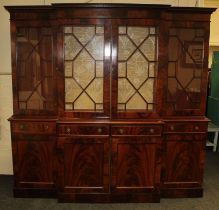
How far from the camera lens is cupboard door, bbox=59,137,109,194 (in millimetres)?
2656

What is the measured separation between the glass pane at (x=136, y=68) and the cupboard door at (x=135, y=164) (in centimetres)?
35

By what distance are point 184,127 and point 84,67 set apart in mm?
1233

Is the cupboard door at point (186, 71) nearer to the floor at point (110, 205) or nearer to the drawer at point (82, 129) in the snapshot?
the drawer at point (82, 129)

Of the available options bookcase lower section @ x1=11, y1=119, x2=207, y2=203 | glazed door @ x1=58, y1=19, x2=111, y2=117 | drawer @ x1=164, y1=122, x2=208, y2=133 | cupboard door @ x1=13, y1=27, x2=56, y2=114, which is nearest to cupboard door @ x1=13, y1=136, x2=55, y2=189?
bookcase lower section @ x1=11, y1=119, x2=207, y2=203

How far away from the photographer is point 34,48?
268 centimetres

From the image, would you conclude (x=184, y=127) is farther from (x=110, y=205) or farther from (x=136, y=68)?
(x=110, y=205)

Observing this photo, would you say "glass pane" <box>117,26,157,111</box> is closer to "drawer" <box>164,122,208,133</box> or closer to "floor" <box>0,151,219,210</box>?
"drawer" <box>164,122,208,133</box>

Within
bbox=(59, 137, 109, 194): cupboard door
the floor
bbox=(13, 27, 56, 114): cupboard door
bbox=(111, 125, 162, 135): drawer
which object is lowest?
the floor

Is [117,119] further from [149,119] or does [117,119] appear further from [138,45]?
[138,45]

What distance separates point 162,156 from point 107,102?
2.71 ft

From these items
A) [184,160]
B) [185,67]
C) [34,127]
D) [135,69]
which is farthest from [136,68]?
[34,127]

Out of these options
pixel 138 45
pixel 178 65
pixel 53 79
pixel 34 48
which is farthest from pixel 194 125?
pixel 34 48

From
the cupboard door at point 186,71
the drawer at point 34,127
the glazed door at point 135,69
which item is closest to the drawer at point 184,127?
the cupboard door at point 186,71

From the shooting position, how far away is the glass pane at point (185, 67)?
2658mm
